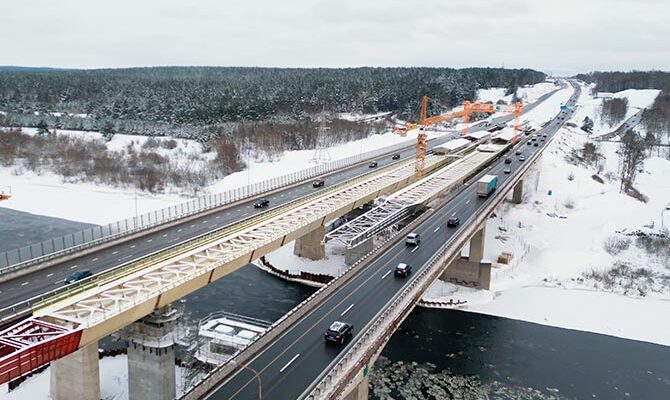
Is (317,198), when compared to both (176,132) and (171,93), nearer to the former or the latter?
(176,132)

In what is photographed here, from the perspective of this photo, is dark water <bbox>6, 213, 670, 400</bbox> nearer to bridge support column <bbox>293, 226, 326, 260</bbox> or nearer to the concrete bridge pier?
the concrete bridge pier

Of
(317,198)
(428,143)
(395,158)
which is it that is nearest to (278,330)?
(317,198)

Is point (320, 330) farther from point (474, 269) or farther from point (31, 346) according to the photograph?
point (474, 269)

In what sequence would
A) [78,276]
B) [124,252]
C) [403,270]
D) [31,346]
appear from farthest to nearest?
[124,252], [403,270], [78,276], [31,346]

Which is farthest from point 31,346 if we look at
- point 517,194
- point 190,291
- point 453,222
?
point 517,194

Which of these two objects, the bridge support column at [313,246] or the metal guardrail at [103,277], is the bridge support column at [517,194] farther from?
the metal guardrail at [103,277]

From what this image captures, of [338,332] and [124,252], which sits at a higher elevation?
[124,252]
